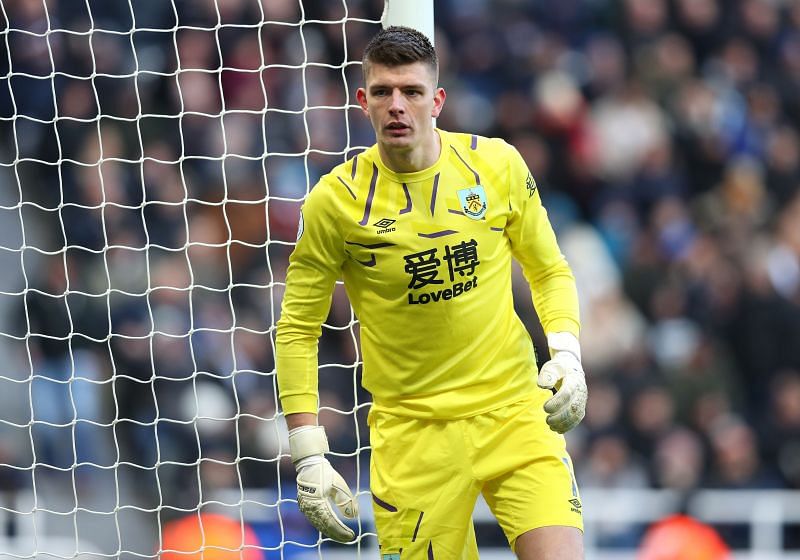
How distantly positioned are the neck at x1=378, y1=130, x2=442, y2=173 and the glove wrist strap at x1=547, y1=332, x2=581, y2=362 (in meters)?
0.70

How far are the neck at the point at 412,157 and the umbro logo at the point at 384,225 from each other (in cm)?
17

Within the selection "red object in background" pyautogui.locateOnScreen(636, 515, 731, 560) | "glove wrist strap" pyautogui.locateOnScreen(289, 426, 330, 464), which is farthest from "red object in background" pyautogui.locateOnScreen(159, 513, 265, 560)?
"glove wrist strap" pyautogui.locateOnScreen(289, 426, 330, 464)

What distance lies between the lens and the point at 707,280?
31.0 ft

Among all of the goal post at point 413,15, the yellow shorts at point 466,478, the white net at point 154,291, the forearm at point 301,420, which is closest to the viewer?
the yellow shorts at point 466,478

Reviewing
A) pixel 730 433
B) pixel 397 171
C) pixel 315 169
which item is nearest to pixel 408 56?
pixel 397 171

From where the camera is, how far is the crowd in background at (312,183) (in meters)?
8.10

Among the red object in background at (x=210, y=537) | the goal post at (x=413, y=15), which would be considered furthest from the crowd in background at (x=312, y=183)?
the goal post at (x=413, y=15)

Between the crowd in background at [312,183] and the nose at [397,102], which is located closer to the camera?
the nose at [397,102]

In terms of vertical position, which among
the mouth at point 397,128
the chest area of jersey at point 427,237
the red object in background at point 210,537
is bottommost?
the red object in background at point 210,537

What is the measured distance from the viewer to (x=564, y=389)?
4.36 metres

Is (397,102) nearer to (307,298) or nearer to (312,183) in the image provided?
(307,298)

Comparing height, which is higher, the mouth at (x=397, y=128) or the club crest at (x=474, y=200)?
the mouth at (x=397, y=128)

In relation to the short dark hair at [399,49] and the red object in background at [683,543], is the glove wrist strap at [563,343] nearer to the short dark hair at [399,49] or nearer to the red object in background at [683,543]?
the short dark hair at [399,49]

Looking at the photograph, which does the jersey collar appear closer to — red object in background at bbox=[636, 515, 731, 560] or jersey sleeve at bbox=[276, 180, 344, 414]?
jersey sleeve at bbox=[276, 180, 344, 414]
